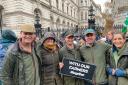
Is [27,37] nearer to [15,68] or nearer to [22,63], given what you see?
[22,63]

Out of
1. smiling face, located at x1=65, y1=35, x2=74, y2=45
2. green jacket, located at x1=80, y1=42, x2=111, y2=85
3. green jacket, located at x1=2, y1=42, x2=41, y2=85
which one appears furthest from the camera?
smiling face, located at x1=65, y1=35, x2=74, y2=45

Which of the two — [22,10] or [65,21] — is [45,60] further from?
[65,21]

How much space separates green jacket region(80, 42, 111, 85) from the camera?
5582mm

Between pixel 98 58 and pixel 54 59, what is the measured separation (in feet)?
2.68

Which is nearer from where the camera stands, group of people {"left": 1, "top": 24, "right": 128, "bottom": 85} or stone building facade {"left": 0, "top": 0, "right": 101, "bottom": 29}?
group of people {"left": 1, "top": 24, "right": 128, "bottom": 85}

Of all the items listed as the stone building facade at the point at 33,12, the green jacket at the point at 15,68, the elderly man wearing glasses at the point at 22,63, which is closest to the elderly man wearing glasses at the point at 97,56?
the elderly man wearing glasses at the point at 22,63

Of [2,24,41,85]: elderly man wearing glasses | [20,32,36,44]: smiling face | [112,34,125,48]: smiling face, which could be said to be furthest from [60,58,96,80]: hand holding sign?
[20,32,36,44]: smiling face

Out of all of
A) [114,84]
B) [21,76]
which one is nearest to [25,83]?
[21,76]

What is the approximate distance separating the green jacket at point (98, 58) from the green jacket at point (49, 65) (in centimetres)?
57

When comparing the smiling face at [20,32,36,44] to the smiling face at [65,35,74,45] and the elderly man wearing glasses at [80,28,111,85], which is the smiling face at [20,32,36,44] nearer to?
the smiling face at [65,35,74,45]

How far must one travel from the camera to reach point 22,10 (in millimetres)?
33281

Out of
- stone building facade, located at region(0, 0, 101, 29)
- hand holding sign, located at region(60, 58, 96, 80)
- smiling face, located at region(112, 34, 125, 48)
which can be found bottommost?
hand holding sign, located at region(60, 58, 96, 80)

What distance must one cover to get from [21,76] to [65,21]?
188ft

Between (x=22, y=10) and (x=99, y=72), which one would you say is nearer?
(x=99, y=72)
